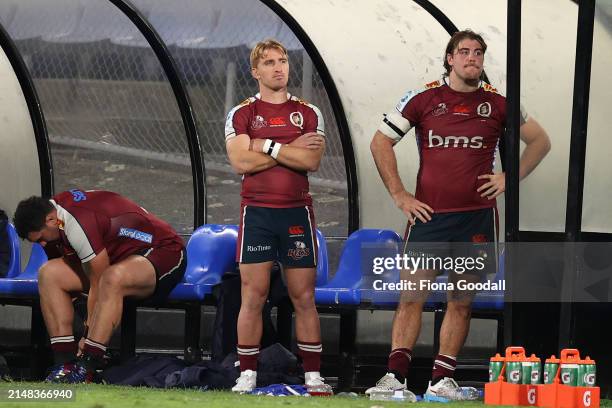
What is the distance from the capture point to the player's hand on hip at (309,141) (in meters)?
7.11

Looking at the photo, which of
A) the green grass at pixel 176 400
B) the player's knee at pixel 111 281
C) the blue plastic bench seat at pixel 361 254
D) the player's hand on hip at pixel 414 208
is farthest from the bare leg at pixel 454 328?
the player's knee at pixel 111 281

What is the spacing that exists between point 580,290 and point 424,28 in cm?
309

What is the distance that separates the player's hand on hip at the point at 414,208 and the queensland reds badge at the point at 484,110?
0.55 m

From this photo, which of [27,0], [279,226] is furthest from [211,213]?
[279,226]

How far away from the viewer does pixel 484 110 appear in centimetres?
690

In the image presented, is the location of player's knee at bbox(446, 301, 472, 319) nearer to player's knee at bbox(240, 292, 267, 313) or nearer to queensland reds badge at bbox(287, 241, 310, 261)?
queensland reds badge at bbox(287, 241, 310, 261)

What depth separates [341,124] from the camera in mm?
9500

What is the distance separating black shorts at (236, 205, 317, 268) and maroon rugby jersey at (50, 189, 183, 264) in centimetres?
91

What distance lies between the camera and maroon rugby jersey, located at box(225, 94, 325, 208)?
707 centimetres

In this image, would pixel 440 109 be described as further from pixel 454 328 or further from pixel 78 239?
pixel 78 239

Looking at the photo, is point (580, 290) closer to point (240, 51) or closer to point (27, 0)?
point (240, 51)

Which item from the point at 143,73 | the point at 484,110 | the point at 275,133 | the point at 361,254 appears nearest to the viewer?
the point at 484,110

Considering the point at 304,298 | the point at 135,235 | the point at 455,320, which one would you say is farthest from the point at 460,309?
the point at 135,235

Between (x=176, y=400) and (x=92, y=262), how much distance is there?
4.81 feet
